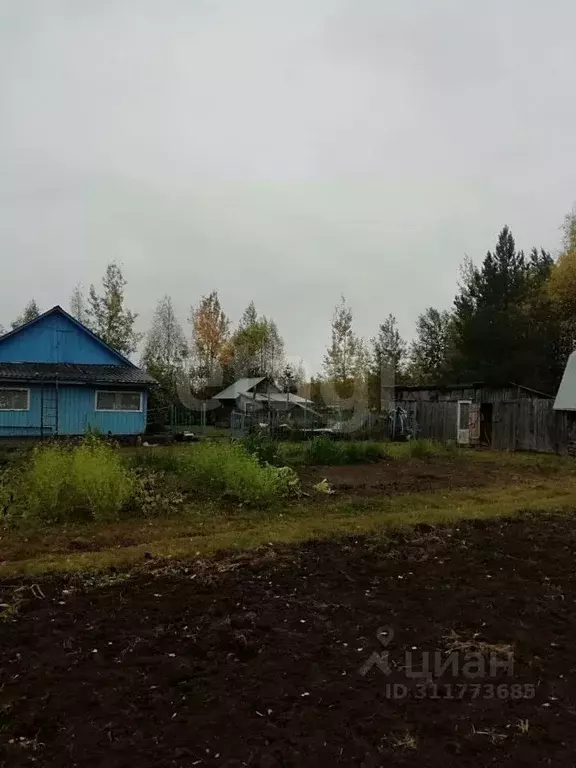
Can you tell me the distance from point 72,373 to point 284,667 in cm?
1986

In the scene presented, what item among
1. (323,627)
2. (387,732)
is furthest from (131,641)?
(387,732)

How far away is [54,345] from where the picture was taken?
2288cm

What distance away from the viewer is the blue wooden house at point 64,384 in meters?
20.5

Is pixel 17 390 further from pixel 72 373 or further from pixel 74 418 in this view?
pixel 74 418

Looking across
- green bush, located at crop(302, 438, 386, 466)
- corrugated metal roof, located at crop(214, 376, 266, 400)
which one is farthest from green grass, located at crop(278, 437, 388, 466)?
corrugated metal roof, located at crop(214, 376, 266, 400)

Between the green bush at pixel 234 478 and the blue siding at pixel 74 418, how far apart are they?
11.4 m

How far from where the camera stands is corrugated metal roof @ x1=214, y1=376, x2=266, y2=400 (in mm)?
36688

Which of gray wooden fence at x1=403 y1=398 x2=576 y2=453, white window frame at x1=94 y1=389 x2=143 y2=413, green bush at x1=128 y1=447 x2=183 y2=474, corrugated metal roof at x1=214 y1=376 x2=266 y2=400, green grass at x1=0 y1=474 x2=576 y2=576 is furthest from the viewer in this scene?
corrugated metal roof at x1=214 y1=376 x2=266 y2=400

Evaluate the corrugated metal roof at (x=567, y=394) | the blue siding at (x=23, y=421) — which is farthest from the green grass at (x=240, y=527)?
the blue siding at (x=23, y=421)

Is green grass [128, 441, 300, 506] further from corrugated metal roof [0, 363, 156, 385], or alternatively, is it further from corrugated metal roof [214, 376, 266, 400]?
corrugated metal roof [214, 376, 266, 400]

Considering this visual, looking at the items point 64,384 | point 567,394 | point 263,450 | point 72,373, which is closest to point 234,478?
point 263,450

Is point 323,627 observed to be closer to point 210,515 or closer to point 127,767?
point 127,767

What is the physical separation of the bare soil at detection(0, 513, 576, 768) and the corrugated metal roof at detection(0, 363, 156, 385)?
16.5m

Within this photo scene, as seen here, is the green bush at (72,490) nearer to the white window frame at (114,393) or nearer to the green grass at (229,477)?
the green grass at (229,477)
